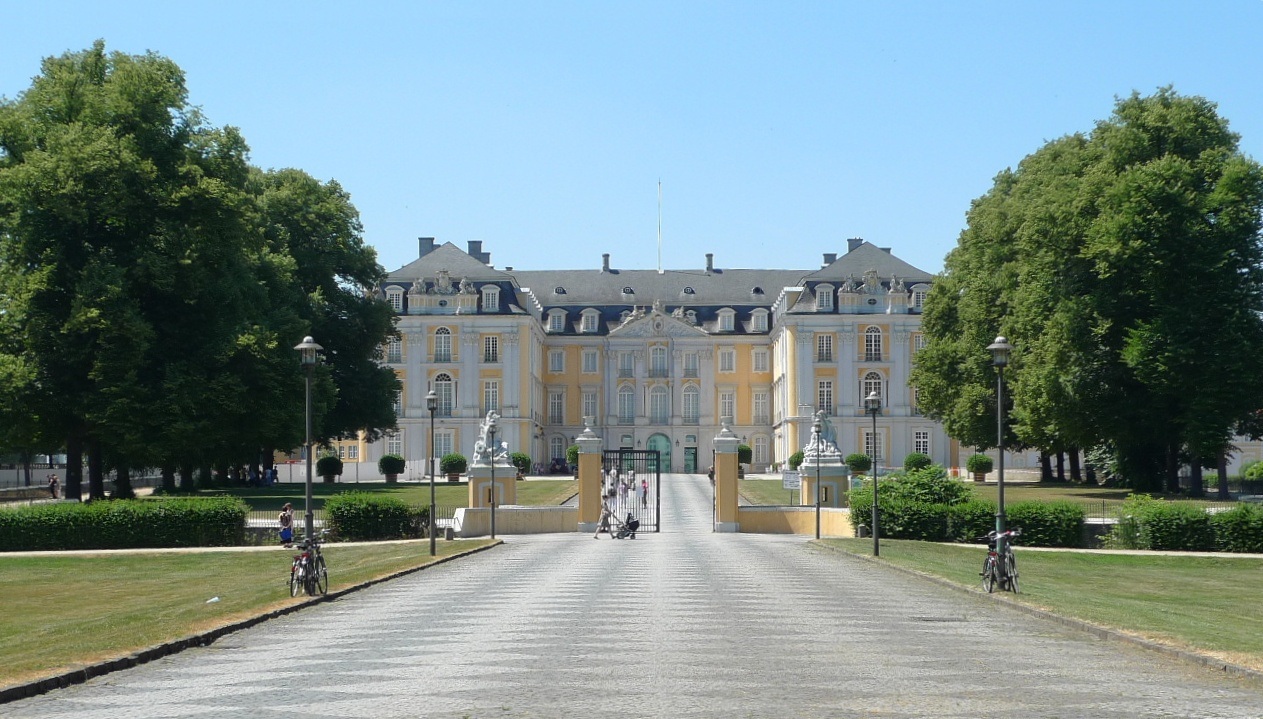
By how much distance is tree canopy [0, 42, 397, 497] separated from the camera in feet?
135

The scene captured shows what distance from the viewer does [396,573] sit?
25969 millimetres

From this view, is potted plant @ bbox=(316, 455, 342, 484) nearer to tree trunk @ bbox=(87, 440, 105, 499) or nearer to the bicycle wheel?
tree trunk @ bbox=(87, 440, 105, 499)

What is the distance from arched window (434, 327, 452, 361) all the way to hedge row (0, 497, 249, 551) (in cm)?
5362

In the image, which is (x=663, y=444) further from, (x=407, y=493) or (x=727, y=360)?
(x=407, y=493)

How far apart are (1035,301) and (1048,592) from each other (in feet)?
92.9

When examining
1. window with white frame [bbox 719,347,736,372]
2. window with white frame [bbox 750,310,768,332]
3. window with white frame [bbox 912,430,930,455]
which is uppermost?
window with white frame [bbox 750,310,768,332]

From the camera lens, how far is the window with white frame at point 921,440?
88.4m

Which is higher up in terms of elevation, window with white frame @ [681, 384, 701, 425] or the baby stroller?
window with white frame @ [681, 384, 701, 425]

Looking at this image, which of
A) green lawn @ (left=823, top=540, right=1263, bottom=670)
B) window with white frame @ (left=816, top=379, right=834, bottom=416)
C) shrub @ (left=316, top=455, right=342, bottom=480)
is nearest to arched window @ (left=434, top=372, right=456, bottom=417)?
shrub @ (left=316, top=455, right=342, bottom=480)

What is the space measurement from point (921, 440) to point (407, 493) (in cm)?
4114

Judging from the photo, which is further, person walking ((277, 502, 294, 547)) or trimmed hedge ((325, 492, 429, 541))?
trimmed hedge ((325, 492, 429, 541))

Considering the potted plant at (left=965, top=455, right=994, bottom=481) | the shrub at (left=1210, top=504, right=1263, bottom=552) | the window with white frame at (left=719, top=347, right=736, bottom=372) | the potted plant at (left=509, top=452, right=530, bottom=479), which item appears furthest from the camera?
the window with white frame at (left=719, top=347, right=736, bottom=372)

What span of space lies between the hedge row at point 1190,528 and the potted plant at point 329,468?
43.9 metres

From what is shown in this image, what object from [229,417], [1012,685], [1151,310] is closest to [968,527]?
[1151,310]
